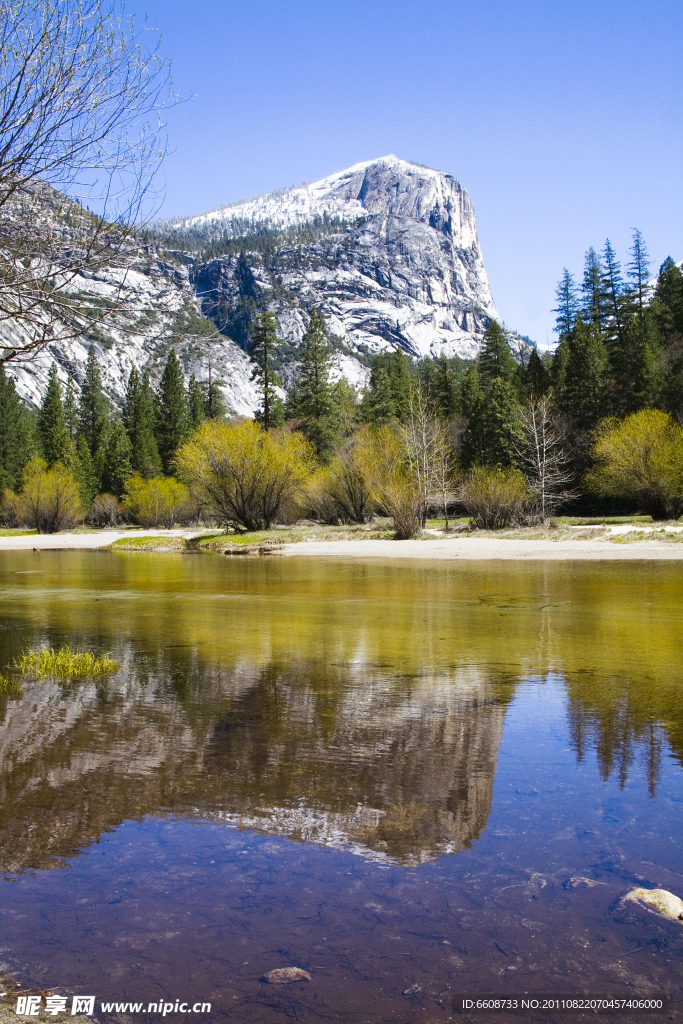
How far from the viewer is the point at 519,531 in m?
34.2

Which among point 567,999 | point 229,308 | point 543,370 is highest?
point 543,370

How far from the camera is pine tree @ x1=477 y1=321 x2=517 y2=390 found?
7929cm

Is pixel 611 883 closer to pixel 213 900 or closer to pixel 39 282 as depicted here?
pixel 213 900

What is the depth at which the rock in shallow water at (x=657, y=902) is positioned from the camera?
3377mm

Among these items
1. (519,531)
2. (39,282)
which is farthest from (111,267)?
(519,531)

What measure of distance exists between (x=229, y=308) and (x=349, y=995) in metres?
6.04

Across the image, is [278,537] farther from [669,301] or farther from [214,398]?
[669,301]

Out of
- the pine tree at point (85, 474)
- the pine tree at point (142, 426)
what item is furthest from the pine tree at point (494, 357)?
the pine tree at point (85, 474)

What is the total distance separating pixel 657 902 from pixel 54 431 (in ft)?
296

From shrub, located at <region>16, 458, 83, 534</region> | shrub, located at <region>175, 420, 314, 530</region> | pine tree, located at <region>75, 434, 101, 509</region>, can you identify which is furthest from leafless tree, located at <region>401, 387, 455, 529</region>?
pine tree, located at <region>75, 434, 101, 509</region>

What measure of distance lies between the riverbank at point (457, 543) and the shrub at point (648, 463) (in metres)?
2.59

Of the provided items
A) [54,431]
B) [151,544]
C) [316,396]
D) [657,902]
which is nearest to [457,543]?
[151,544]

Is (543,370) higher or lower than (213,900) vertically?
higher

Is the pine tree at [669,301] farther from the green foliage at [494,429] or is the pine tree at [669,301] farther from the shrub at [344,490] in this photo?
the shrub at [344,490]
